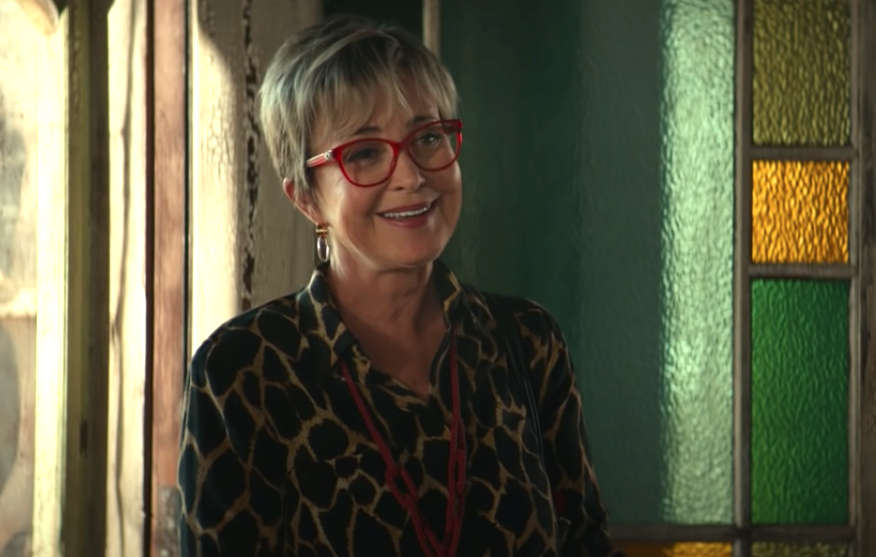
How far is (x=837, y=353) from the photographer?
212 cm

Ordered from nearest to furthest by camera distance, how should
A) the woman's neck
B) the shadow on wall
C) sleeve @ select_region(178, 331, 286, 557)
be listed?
sleeve @ select_region(178, 331, 286, 557)
the woman's neck
the shadow on wall

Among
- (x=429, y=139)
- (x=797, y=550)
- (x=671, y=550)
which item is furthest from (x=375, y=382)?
(x=797, y=550)

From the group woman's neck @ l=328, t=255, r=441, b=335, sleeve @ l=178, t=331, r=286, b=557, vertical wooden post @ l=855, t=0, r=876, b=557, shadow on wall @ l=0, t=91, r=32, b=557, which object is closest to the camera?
sleeve @ l=178, t=331, r=286, b=557

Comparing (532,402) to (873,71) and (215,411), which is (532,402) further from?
(873,71)

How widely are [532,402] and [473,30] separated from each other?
3.05ft

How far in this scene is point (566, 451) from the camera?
1.48 meters

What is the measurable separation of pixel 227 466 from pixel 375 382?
0.70 feet

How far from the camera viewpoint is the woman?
4.28 feet

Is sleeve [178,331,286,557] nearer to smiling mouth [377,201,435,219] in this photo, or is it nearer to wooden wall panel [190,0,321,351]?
smiling mouth [377,201,435,219]

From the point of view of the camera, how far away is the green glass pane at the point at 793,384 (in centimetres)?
211

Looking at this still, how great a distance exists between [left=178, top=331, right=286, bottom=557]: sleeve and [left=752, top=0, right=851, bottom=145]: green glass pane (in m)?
1.27

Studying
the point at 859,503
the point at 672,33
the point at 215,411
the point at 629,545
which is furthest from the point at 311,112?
the point at 859,503

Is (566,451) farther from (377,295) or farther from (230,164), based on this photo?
(230,164)

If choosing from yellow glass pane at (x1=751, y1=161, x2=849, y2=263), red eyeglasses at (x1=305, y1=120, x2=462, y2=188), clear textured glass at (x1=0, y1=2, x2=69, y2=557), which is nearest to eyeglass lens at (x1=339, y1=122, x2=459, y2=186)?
red eyeglasses at (x1=305, y1=120, x2=462, y2=188)
